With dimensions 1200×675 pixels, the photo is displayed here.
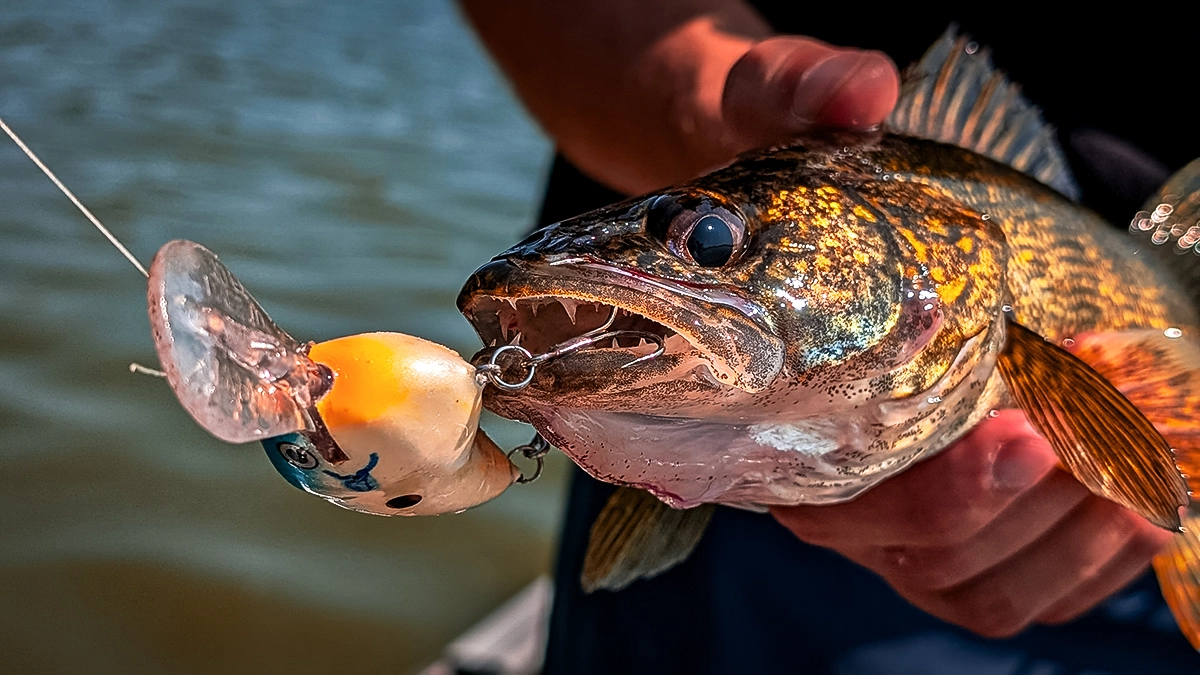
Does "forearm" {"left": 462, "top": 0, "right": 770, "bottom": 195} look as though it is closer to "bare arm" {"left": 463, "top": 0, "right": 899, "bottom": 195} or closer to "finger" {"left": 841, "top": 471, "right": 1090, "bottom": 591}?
"bare arm" {"left": 463, "top": 0, "right": 899, "bottom": 195}

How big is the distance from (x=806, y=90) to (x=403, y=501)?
791mm

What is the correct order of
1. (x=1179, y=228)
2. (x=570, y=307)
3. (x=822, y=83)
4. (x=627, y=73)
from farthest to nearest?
(x=627, y=73)
(x=1179, y=228)
(x=822, y=83)
(x=570, y=307)

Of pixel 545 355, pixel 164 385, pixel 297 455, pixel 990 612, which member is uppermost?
pixel 545 355

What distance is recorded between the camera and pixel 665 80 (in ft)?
5.77

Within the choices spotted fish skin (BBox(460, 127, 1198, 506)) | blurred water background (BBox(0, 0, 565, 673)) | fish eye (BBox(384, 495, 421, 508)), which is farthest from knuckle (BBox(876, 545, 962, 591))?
blurred water background (BBox(0, 0, 565, 673))

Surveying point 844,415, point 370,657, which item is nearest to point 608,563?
point 844,415

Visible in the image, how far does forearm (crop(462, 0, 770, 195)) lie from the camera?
1.68 meters

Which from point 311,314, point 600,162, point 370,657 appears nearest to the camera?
point 600,162

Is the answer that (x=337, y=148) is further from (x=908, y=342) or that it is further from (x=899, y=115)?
(x=908, y=342)

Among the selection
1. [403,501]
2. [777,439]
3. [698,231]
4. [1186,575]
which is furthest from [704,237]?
[1186,575]

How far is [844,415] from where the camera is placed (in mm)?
1110

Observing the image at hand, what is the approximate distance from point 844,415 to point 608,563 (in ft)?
1.58

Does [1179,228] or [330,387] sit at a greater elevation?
[1179,228]

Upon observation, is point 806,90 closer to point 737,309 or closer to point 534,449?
point 737,309
